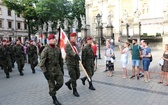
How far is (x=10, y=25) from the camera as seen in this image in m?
61.6

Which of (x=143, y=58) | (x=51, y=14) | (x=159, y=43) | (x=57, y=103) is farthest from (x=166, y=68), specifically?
(x=51, y=14)

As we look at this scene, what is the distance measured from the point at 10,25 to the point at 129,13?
119 ft

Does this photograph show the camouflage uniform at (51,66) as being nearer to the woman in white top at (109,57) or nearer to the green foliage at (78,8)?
the woman in white top at (109,57)

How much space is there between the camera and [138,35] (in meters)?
27.7

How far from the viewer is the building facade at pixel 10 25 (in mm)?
58375

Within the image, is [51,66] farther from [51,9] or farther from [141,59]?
[51,9]

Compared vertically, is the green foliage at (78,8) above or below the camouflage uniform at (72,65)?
above

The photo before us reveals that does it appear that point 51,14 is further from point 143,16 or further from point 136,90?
point 136,90

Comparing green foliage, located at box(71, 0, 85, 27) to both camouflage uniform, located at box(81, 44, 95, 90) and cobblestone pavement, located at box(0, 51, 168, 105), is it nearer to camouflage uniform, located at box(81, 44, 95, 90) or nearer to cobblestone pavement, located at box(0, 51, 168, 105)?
cobblestone pavement, located at box(0, 51, 168, 105)

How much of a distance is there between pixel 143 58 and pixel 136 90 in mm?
2030

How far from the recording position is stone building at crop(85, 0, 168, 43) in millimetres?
38625

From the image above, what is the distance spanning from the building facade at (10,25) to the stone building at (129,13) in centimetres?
2299

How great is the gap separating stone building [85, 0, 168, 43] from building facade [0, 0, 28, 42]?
2299 centimetres

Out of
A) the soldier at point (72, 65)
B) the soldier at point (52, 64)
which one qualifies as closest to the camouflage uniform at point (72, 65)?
the soldier at point (72, 65)
